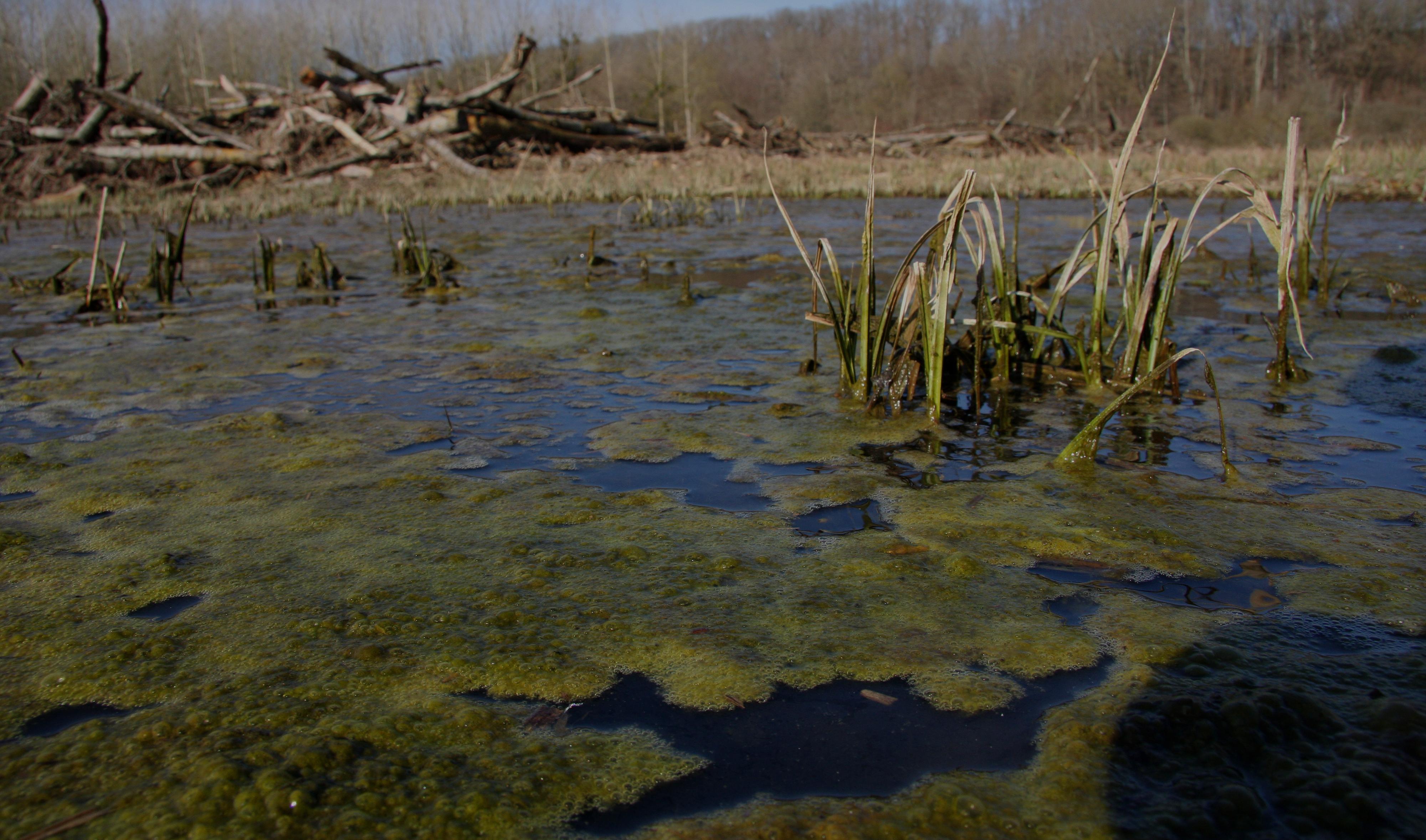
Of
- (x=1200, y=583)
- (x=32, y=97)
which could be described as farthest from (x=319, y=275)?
(x=32, y=97)

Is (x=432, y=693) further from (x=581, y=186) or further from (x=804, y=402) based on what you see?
(x=581, y=186)

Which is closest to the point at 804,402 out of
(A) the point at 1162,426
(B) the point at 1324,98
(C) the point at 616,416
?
(C) the point at 616,416

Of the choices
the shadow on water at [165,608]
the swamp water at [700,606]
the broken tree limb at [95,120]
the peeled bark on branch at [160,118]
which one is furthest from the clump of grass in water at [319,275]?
the broken tree limb at [95,120]

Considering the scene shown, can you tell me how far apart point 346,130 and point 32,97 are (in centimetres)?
481

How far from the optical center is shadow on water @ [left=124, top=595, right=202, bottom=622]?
1.79 m

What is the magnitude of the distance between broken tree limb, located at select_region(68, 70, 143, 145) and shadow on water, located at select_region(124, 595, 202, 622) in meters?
13.8

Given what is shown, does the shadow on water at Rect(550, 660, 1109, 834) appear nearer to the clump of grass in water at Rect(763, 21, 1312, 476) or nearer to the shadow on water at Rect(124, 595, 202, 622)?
the shadow on water at Rect(124, 595, 202, 622)

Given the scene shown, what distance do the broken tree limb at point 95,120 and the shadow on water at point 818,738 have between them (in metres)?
14.7

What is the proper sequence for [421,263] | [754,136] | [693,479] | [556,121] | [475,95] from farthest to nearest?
1. [754,136]
2. [556,121]
3. [475,95]
4. [421,263]
5. [693,479]

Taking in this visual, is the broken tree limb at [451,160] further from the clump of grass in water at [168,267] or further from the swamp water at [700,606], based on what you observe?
the swamp water at [700,606]

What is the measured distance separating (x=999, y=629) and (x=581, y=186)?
11.3m

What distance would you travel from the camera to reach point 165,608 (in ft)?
6.00

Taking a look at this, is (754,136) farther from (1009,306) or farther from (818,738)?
(818,738)

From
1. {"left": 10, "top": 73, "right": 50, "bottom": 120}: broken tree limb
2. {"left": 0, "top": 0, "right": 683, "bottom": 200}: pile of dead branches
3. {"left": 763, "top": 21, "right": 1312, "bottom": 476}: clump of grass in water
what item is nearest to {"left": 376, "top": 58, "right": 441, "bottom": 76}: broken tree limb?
{"left": 0, "top": 0, "right": 683, "bottom": 200}: pile of dead branches
